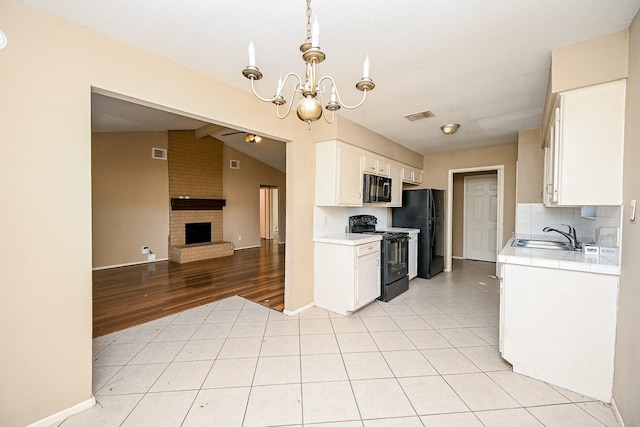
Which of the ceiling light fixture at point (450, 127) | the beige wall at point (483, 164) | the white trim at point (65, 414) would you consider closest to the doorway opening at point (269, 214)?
the beige wall at point (483, 164)

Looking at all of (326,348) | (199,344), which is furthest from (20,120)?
(326,348)

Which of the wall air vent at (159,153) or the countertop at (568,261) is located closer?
the countertop at (568,261)

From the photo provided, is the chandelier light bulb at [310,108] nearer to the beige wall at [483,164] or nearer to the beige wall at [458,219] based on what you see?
the beige wall at [483,164]

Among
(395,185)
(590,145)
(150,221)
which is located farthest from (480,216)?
(150,221)

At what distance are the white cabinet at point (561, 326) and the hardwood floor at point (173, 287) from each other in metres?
2.40

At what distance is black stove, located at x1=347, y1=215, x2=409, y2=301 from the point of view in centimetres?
349

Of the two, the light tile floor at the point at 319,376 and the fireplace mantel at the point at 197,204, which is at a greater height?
the fireplace mantel at the point at 197,204

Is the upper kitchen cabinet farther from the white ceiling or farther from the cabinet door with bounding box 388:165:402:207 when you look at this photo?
the cabinet door with bounding box 388:165:402:207

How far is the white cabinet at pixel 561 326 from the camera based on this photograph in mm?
1668

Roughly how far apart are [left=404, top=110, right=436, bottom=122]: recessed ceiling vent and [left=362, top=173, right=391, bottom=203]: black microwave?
0.89m

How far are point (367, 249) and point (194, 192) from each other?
5.07 metres

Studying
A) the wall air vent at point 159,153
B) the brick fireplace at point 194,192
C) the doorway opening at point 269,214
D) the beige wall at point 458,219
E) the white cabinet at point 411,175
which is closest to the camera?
the white cabinet at point 411,175

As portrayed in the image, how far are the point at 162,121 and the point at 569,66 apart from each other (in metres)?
5.79

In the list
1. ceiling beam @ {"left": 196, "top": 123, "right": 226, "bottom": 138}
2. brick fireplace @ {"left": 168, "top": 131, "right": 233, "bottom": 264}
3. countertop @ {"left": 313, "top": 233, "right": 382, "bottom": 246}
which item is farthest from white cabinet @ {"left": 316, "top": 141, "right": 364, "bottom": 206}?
brick fireplace @ {"left": 168, "top": 131, "right": 233, "bottom": 264}
